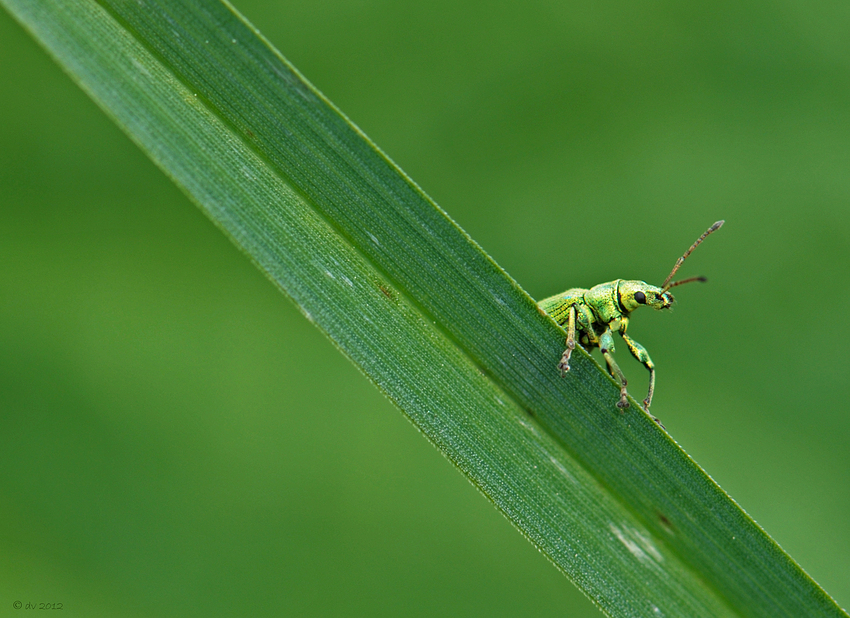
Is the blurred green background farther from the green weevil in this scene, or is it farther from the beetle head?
the beetle head

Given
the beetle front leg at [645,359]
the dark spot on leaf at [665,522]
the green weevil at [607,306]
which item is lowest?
the dark spot on leaf at [665,522]

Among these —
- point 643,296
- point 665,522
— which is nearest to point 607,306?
point 643,296

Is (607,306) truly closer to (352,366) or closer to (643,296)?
(643,296)

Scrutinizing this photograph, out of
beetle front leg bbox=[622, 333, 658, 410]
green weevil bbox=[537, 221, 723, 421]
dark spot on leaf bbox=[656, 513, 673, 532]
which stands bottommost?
dark spot on leaf bbox=[656, 513, 673, 532]

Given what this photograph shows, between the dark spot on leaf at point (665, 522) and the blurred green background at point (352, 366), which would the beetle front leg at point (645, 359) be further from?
the dark spot on leaf at point (665, 522)

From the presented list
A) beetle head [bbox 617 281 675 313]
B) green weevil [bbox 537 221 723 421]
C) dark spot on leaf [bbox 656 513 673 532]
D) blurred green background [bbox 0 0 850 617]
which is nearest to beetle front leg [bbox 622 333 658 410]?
green weevil [bbox 537 221 723 421]

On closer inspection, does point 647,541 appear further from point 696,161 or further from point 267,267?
point 696,161

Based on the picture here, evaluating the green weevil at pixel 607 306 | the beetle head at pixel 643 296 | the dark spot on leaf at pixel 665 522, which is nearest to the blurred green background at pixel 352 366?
the green weevil at pixel 607 306

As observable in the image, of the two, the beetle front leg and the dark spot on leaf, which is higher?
the beetle front leg
